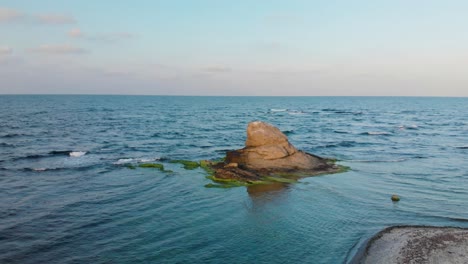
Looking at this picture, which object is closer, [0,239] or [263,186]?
[0,239]

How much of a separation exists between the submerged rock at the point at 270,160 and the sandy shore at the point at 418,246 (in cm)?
1361

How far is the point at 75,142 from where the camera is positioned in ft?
178

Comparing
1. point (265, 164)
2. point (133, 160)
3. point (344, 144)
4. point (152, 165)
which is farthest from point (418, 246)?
point (344, 144)

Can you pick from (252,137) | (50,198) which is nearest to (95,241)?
(50,198)

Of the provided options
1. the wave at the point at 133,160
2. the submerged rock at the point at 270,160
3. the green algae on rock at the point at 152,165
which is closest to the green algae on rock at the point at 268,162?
the submerged rock at the point at 270,160

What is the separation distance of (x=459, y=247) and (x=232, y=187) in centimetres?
1579

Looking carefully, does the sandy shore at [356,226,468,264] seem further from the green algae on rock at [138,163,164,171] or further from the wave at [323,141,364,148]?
the wave at [323,141,364,148]

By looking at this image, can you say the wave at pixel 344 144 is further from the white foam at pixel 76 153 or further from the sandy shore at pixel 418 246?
the sandy shore at pixel 418 246

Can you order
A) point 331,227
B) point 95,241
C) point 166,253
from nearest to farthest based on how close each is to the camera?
point 166,253, point 95,241, point 331,227

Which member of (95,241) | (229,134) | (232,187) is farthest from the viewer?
(229,134)

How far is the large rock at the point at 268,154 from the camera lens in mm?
34281

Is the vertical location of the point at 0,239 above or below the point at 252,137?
below

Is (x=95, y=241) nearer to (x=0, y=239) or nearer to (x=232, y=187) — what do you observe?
(x=0, y=239)

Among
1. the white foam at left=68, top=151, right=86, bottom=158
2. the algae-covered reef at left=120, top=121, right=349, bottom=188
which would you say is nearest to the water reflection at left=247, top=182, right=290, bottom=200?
the algae-covered reef at left=120, top=121, right=349, bottom=188
